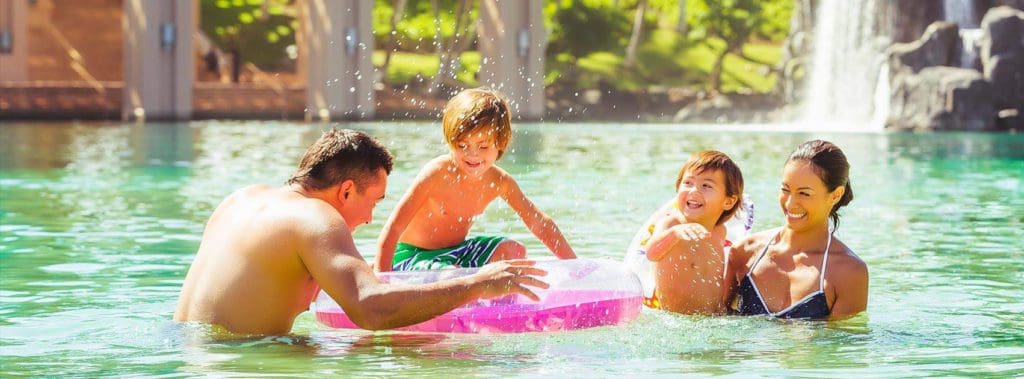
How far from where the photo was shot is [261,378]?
505 centimetres

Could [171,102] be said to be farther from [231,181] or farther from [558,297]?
[558,297]

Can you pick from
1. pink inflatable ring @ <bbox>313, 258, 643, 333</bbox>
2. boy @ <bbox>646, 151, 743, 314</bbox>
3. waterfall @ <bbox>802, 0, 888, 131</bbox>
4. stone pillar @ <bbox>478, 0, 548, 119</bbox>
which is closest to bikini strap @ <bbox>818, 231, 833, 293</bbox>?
boy @ <bbox>646, 151, 743, 314</bbox>

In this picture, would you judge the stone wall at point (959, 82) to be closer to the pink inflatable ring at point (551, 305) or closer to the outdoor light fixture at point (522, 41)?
the outdoor light fixture at point (522, 41)

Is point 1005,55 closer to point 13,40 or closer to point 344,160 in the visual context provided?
point 13,40

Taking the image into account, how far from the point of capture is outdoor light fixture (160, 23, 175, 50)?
120 ft

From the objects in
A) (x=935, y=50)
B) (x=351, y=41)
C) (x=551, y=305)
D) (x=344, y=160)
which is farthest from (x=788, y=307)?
(x=351, y=41)

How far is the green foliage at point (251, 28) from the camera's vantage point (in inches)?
1807

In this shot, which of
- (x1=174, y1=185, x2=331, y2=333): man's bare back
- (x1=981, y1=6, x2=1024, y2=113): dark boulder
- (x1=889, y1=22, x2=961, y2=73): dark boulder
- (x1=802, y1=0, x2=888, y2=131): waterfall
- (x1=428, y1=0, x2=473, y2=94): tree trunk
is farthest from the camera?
(x1=428, y1=0, x2=473, y2=94): tree trunk

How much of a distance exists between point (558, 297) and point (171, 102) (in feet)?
104

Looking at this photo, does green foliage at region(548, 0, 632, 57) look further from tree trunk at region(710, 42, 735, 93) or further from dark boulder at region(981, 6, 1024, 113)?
dark boulder at region(981, 6, 1024, 113)

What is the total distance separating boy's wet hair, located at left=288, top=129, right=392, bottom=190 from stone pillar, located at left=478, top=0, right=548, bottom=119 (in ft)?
110

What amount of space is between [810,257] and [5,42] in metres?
34.1

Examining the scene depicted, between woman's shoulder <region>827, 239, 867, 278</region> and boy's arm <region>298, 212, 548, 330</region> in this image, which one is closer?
boy's arm <region>298, 212, 548, 330</region>

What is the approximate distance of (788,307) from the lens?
6254mm
